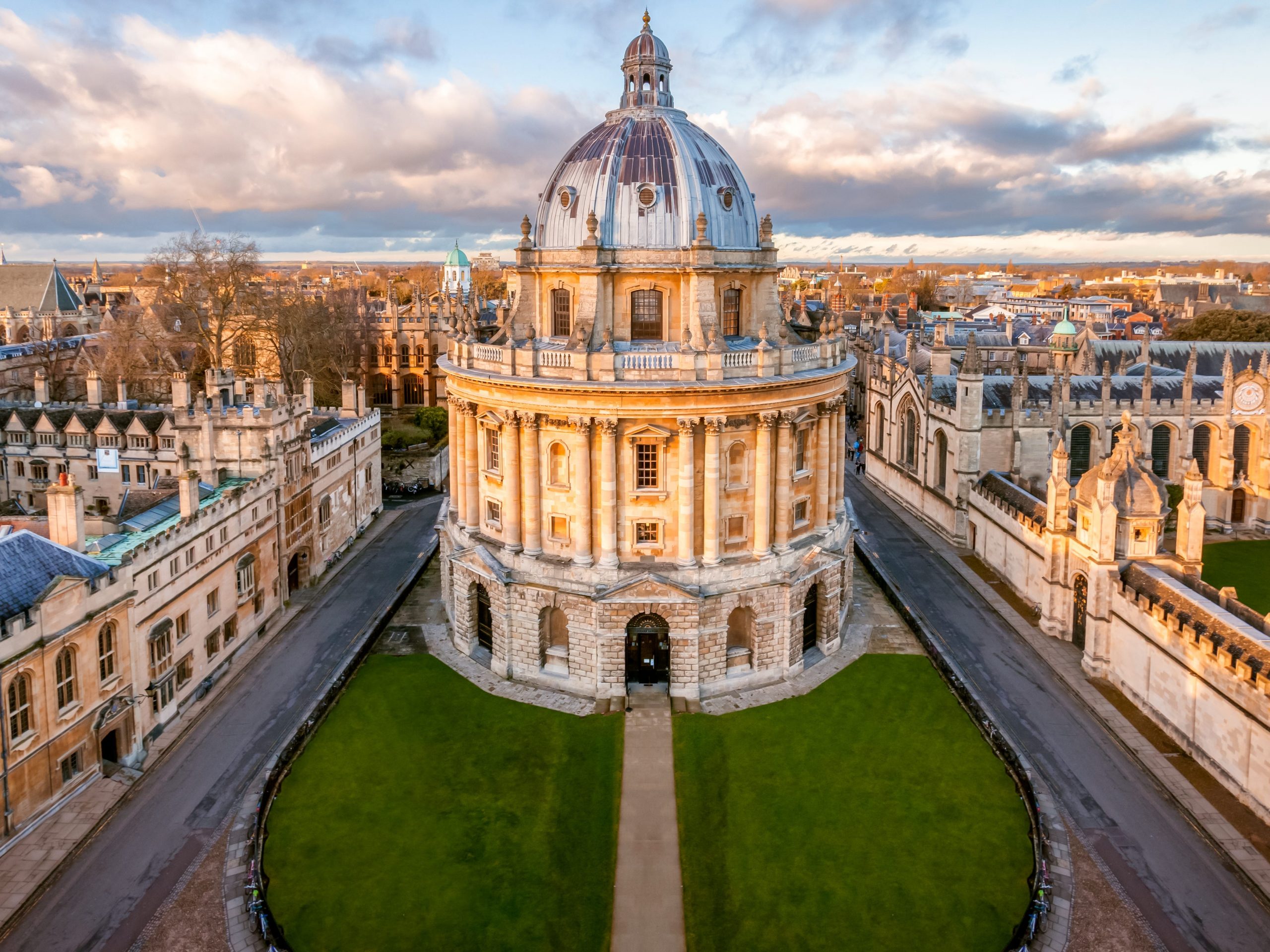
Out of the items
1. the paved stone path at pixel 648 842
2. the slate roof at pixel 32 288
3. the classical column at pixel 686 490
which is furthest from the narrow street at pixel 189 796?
the slate roof at pixel 32 288

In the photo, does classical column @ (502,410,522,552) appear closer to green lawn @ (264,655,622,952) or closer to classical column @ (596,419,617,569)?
classical column @ (596,419,617,569)

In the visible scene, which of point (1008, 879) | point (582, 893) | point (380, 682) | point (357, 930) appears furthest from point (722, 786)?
point (380, 682)

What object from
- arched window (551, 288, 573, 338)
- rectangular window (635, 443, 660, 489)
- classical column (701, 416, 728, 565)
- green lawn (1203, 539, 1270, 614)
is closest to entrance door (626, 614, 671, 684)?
classical column (701, 416, 728, 565)

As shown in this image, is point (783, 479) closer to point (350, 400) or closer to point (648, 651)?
point (648, 651)

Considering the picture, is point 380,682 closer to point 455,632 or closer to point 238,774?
point 455,632

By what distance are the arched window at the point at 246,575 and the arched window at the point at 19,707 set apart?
14.5 metres

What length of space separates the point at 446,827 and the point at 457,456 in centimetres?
1877

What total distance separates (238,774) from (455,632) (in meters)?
12.6

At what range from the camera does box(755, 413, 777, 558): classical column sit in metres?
39.6

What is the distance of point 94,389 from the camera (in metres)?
61.1

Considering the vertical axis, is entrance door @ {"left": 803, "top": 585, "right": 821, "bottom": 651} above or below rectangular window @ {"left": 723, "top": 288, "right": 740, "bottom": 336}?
below

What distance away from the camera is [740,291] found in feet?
139

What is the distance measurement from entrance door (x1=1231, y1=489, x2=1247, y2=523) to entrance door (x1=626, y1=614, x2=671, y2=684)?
4624cm

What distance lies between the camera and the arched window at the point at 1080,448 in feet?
212
